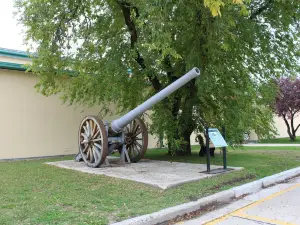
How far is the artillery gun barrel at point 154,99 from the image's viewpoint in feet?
27.0

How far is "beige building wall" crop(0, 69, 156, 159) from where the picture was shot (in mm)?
12742

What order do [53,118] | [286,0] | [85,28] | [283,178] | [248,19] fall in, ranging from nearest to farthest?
1. [283,178]
2. [286,0]
3. [248,19]
4. [85,28]
5. [53,118]

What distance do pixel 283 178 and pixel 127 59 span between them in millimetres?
6299

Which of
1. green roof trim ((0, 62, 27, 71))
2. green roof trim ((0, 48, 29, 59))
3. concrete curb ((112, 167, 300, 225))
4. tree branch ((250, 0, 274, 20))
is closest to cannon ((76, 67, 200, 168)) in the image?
concrete curb ((112, 167, 300, 225))

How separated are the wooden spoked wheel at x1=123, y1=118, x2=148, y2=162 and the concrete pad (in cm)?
56

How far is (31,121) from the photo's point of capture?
13539 mm

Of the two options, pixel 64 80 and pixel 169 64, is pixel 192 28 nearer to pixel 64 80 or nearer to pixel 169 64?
pixel 169 64

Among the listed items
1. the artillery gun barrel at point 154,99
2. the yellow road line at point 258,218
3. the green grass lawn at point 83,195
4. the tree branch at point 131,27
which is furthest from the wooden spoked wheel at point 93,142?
the yellow road line at point 258,218

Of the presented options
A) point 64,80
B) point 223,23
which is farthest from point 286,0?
point 64,80

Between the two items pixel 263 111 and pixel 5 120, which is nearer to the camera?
pixel 5 120

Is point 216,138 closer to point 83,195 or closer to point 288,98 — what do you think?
point 83,195

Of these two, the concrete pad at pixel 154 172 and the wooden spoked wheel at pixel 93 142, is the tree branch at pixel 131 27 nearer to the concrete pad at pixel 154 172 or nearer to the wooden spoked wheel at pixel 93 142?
the wooden spoked wheel at pixel 93 142

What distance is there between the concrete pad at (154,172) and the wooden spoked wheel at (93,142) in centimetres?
29

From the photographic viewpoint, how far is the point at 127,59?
11203mm
